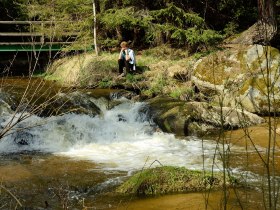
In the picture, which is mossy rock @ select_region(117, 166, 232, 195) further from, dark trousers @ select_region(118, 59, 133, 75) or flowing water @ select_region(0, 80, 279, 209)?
dark trousers @ select_region(118, 59, 133, 75)

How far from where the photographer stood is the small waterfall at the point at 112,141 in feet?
26.2

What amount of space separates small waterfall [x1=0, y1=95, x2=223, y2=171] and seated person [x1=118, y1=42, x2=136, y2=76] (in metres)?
2.49

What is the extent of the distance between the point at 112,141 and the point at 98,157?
166 centimetres

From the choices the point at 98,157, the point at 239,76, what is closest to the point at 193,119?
the point at 239,76

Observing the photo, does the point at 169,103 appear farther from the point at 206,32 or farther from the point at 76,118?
the point at 206,32

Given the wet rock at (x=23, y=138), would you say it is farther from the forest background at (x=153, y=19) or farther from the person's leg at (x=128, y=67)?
the forest background at (x=153, y=19)

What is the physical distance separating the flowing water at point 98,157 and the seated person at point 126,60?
5.47ft

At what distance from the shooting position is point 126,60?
45.6ft

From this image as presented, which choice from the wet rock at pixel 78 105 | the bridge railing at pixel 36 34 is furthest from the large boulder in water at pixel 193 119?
the bridge railing at pixel 36 34

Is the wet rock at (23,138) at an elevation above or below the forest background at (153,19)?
below

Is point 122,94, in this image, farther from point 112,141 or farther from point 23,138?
point 23,138

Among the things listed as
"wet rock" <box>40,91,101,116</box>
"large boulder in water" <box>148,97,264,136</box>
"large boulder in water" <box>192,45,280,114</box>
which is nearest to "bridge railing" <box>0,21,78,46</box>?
"wet rock" <box>40,91,101,116</box>

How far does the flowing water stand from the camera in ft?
18.0

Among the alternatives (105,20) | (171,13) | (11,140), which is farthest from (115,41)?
(11,140)
